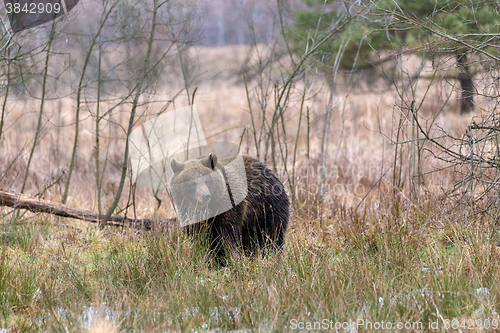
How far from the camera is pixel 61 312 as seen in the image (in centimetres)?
304

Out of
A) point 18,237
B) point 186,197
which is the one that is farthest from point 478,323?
point 18,237

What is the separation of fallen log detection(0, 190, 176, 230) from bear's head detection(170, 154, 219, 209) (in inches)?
23.7

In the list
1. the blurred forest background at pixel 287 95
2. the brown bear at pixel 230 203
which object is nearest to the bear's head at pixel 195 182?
the brown bear at pixel 230 203

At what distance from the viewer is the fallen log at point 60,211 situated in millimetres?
5004

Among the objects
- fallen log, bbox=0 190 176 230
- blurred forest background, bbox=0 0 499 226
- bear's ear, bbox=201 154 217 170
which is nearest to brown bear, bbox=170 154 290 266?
bear's ear, bbox=201 154 217 170

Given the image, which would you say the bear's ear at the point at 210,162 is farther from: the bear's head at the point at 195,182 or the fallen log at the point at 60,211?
the fallen log at the point at 60,211

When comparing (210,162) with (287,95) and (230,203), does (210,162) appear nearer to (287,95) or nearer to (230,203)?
(230,203)

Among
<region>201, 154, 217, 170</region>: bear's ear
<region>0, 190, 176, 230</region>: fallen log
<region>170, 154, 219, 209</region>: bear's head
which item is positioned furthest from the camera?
<region>0, 190, 176, 230</region>: fallen log

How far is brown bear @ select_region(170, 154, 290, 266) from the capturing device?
4297mm

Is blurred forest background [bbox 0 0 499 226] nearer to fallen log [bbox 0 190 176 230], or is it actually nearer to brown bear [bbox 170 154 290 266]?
fallen log [bbox 0 190 176 230]

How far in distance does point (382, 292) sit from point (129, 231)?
9.00ft

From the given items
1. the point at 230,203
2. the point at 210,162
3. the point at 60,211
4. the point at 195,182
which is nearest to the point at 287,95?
the point at 210,162

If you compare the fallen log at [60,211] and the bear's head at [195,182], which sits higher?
the bear's head at [195,182]

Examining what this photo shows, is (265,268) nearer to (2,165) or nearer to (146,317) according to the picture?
(146,317)
